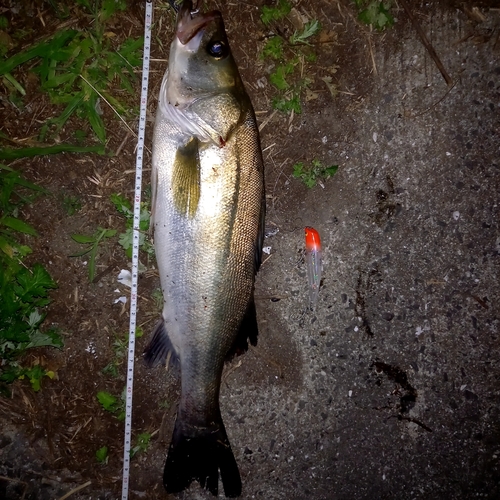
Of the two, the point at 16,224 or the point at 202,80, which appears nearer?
the point at 202,80

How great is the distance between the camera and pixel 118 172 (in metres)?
2.85

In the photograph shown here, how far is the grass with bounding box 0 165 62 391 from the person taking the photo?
264 cm

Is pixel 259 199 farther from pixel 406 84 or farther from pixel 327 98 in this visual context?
pixel 406 84

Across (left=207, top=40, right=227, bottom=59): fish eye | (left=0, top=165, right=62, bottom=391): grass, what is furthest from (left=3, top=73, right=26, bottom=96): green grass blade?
(left=207, top=40, right=227, bottom=59): fish eye

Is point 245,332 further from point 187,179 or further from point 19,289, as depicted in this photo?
point 19,289

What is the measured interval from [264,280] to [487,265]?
171 cm

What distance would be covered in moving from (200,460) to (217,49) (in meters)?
A: 2.59

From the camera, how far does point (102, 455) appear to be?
2830mm

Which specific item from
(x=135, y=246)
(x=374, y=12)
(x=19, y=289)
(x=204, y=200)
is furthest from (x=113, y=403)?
(x=374, y=12)

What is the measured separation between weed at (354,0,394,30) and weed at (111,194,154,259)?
2.10 metres

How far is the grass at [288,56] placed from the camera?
288 centimetres

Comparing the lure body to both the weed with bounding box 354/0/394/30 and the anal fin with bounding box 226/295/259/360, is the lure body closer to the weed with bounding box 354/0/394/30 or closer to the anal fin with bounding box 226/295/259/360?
the anal fin with bounding box 226/295/259/360

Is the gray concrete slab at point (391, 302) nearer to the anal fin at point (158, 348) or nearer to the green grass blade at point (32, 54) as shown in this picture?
the anal fin at point (158, 348)

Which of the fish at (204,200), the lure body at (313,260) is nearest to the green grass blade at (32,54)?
the fish at (204,200)
